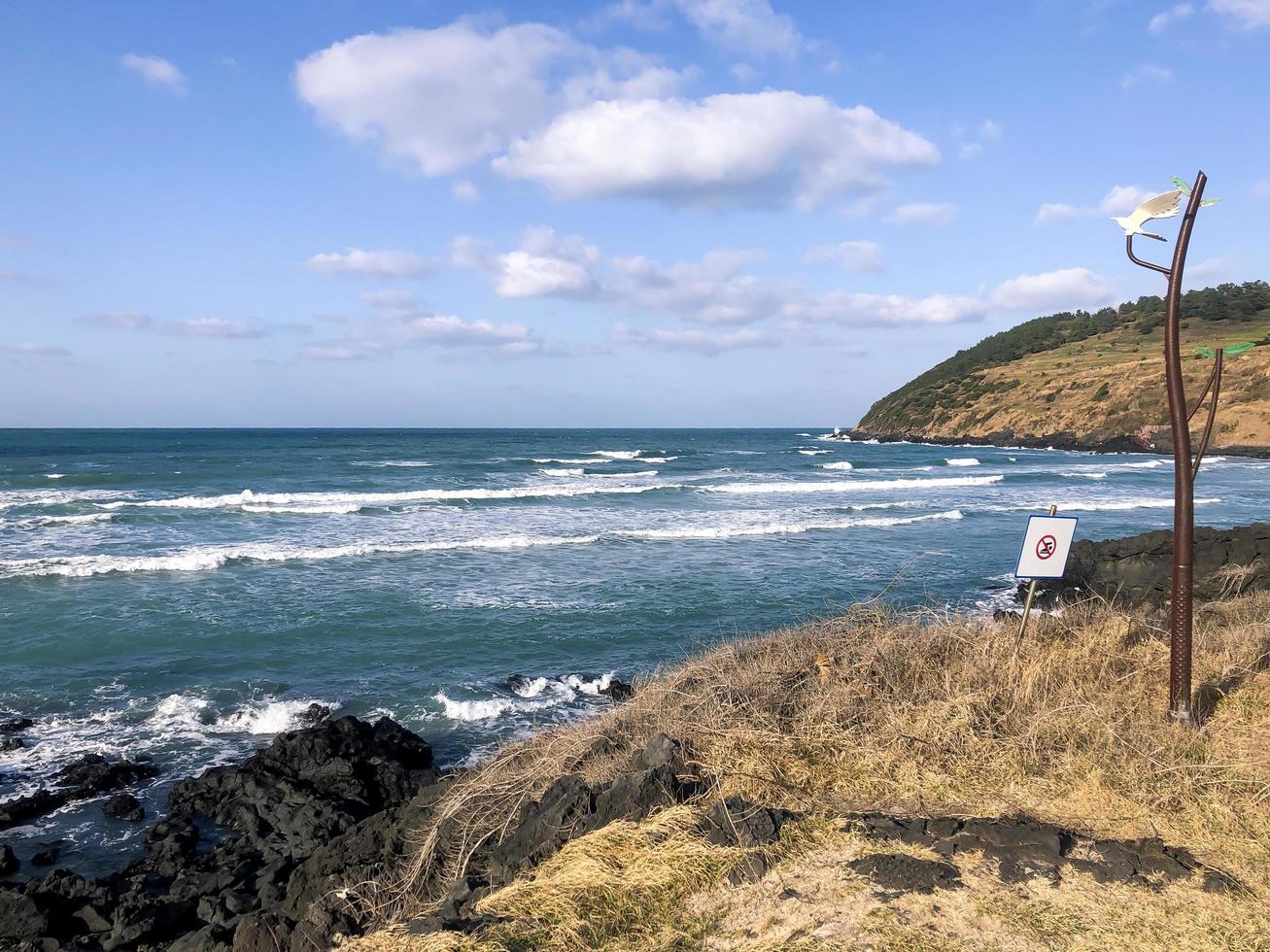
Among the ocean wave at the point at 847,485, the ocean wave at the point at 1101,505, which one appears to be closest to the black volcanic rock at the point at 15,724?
the ocean wave at the point at 1101,505

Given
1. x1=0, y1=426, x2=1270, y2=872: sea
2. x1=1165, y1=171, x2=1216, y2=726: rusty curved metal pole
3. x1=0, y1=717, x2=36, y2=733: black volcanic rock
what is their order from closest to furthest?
1. x1=1165, y1=171, x2=1216, y2=726: rusty curved metal pole
2. x1=0, y1=717, x2=36, y2=733: black volcanic rock
3. x1=0, y1=426, x2=1270, y2=872: sea

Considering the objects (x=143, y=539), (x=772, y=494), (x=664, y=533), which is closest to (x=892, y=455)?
(x=772, y=494)

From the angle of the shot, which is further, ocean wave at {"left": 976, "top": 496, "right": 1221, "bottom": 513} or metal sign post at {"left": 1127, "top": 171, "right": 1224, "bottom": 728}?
ocean wave at {"left": 976, "top": 496, "right": 1221, "bottom": 513}

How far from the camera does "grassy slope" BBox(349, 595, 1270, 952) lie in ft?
13.6

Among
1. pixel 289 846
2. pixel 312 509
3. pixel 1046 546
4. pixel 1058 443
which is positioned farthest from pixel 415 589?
pixel 1058 443

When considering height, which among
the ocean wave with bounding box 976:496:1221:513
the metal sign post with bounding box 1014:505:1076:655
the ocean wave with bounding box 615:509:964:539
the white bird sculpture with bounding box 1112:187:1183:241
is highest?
the white bird sculpture with bounding box 1112:187:1183:241

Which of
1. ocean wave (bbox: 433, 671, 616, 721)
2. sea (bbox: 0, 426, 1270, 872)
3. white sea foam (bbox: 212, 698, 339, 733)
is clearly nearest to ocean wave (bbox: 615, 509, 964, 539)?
sea (bbox: 0, 426, 1270, 872)

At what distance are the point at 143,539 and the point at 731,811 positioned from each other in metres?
25.0

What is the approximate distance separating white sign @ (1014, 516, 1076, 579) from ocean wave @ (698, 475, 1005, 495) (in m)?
33.8

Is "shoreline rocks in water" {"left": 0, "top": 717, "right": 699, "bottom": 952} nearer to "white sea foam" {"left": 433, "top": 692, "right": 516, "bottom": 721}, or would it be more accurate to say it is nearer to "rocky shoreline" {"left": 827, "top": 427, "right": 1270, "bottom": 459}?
Answer: "white sea foam" {"left": 433, "top": 692, "right": 516, "bottom": 721}

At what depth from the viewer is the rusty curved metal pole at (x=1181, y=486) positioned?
5473 millimetres

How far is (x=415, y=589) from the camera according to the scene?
59.1ft

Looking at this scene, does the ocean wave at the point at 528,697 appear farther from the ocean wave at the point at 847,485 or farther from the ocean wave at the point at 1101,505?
the ocean wave at the point at 847,485

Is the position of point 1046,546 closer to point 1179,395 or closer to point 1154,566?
point 1179,395
